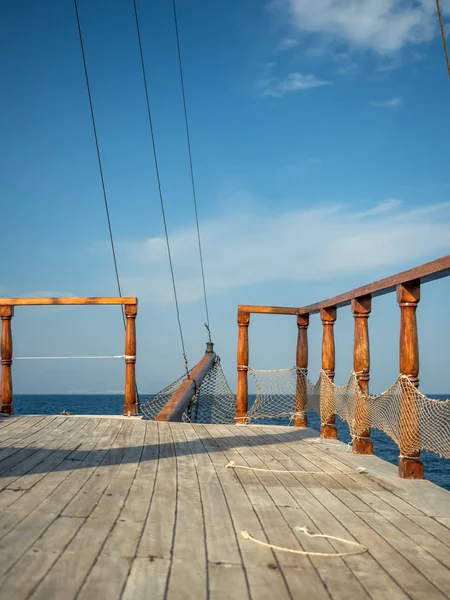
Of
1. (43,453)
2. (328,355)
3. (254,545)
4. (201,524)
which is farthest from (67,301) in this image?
(254,545)

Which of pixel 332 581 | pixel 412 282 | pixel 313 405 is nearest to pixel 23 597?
pixel 332 581

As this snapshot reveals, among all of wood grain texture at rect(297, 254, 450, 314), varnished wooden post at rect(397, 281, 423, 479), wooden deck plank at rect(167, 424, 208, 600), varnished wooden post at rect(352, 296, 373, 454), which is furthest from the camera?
varnished wooden post at rect(352, 296, 373, 454)

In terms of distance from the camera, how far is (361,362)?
4637 millimetres

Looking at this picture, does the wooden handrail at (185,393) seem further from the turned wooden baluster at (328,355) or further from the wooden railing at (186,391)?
the turned wooden baluster at (328,355)

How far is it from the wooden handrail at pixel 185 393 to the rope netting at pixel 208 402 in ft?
0.44

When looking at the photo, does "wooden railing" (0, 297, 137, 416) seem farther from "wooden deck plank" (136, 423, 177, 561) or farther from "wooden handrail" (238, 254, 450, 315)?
"wooden deck plank" (136, 423, 177, 561)

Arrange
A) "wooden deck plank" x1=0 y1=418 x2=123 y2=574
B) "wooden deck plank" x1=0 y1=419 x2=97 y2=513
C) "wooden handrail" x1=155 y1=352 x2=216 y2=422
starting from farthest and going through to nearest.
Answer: "wooden handrail" x1=155 y1=352 x2=216 y2=422, "wooden deck plank" x1=0 y1=419 x2=97 y2=513, "wooden deck plank" x1=0 y1=418 x2=123 y2=574

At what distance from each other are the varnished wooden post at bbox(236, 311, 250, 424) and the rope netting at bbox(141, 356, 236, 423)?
3.22ft

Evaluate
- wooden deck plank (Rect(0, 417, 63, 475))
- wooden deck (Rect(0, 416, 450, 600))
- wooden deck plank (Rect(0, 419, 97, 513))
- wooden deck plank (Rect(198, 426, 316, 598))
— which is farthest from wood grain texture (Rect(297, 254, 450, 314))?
wooden deck plank (Rect(0, 417, 63, 475))

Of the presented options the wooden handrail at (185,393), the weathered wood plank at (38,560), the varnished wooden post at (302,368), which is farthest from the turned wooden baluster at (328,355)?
the weathered wood plank at (38,560)

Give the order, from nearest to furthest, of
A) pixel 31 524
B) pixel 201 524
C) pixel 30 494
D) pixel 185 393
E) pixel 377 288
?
1. pixel 31 524
2. pixel 201 524
3. pixel 30 494
4. pixel 377 288
5. pixel 185 393

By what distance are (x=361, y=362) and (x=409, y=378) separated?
91 centimetres

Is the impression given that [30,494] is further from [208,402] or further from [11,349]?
[208,402]

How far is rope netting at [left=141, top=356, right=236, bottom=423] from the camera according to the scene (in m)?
7.84
